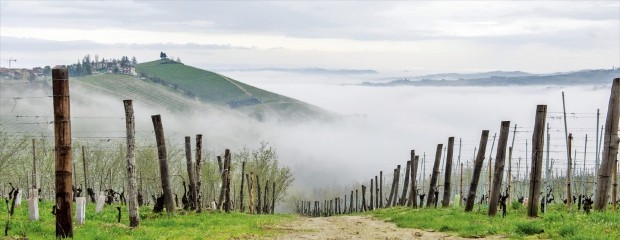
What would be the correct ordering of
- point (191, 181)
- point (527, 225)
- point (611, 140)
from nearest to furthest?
1. point (527, 225)
2. point (611, 140)
3. point (191, 181)

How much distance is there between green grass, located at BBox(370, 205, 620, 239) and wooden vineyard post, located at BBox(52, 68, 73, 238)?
13.0 metres

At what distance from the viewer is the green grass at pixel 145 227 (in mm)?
21188

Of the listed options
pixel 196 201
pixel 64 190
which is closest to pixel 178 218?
pixel 196 201

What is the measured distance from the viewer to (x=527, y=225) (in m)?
21.8

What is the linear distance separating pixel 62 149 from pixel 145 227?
6.29 meters

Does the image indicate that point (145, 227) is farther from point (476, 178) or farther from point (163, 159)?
point (476, 178)

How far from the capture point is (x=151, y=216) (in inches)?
1197

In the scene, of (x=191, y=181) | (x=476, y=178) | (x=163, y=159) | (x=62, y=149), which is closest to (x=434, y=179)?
(x=476, y=178)

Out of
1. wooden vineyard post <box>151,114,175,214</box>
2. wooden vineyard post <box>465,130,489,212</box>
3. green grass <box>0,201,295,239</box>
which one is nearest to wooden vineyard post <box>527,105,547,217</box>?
wooden vineyard post <box>465,130,489,212</box>

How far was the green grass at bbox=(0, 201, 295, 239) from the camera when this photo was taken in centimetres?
2119

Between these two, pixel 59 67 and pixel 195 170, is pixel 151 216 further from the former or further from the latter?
pixel 59 67

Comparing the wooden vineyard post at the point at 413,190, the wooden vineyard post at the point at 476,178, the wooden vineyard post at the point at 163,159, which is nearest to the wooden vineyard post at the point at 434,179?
the wooden vineyard post at the point at 413,190

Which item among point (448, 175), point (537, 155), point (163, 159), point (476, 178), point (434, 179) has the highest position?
point (537, 155)

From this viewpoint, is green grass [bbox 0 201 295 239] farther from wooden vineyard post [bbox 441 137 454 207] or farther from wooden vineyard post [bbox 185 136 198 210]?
wooden vineyard post [bbox 441 137 454 207]
